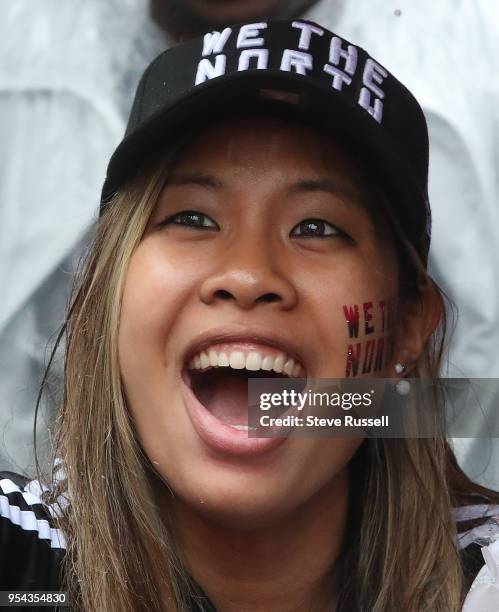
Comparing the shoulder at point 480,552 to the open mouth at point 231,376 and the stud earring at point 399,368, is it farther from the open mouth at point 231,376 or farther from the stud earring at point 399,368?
→ the open mouth at point 231,376

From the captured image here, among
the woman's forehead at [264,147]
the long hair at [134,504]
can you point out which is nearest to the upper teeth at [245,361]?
the long hair at [134,504]

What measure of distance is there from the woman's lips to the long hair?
0.45ft

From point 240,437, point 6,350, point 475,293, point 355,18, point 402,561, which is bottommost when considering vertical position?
point 402,561

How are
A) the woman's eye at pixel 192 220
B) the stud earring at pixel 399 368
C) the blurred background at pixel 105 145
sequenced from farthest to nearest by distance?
1. the blurred background at pixel 105 145
2. the stud earring at pixel 399 368
3. the woman's eye at pixel 192 220

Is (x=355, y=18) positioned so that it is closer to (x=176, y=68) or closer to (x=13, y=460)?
(x=176, y=68)

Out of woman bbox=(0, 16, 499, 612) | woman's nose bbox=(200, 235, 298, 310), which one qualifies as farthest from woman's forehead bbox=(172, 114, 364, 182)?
woman's nose bbox=(200, 235, 298, 310)

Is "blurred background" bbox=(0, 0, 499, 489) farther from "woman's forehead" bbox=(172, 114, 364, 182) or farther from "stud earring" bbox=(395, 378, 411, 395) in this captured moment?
"woman's forehead" bbox=(172, 114, 364, 182)

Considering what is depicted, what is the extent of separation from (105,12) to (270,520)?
1019mm

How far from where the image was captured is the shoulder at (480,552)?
136 centimetres

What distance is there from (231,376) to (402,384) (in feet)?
0.90

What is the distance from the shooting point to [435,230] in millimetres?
1899

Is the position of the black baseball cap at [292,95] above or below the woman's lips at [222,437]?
above

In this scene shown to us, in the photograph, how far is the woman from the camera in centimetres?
132

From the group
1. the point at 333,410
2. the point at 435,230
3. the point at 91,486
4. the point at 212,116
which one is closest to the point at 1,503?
the point at 91,486
